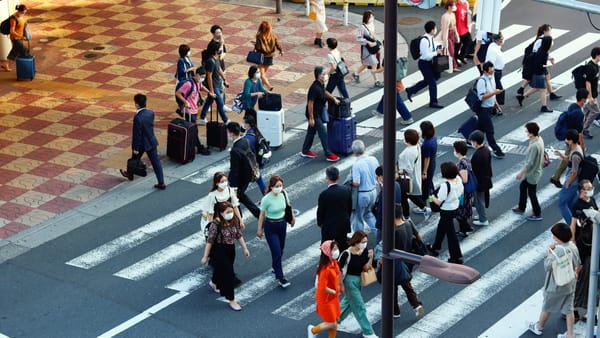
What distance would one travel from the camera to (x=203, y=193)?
18609mm

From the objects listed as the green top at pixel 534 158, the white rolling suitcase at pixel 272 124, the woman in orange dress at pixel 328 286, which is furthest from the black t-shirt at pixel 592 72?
the woman in orange dress at pixel 328 286

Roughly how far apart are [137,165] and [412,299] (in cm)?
642

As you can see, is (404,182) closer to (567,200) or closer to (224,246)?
(567,200)

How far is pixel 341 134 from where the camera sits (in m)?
19.7

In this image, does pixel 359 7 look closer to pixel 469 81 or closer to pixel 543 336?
pixel 469 81

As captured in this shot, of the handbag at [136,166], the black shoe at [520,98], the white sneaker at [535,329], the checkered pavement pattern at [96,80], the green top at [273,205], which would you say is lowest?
the black shoe at [520,98]

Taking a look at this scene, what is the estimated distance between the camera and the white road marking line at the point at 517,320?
1412 centimetres

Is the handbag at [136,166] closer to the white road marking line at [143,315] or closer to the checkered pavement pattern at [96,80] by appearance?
the checkered pavement pattern at [96,80]

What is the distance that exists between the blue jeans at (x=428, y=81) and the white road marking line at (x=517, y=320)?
7648 mm

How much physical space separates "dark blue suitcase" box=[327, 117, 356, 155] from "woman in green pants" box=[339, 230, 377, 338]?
608 centimetres

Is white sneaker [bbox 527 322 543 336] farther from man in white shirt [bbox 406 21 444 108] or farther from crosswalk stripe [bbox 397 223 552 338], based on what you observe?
man in white shirt [bbox 406 21 444 108]

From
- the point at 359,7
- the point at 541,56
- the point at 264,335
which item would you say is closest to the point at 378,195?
the point at 264,335

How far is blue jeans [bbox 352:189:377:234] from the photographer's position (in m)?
15.9

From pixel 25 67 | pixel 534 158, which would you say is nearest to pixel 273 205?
pixel 534 158
